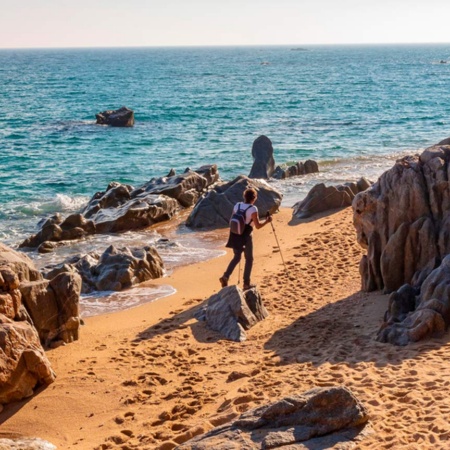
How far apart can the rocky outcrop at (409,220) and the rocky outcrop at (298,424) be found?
179 inches

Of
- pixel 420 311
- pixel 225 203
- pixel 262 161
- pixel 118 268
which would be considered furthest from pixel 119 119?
pixel 420 311

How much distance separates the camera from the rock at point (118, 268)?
15336mm

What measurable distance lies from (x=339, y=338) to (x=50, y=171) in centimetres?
2387

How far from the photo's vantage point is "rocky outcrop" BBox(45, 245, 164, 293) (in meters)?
15.3

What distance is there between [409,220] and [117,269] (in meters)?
6.46

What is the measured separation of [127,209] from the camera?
21.6 m

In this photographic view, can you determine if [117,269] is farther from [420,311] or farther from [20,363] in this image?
[420,311]

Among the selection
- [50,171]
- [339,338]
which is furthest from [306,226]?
[50,171]

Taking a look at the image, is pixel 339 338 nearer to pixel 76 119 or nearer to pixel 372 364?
pixel 372 364

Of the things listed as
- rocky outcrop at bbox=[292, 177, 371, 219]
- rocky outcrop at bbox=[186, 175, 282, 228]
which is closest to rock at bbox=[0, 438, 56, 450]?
rocky outcrop at bbox=[186, 175, 282, 228]

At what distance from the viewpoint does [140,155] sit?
119ft

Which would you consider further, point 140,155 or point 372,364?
point 140,155

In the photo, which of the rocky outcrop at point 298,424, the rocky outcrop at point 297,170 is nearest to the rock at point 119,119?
the rocky outcrop at point 297,170

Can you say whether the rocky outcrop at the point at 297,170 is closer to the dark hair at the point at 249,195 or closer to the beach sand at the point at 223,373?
the beach sand at the point at 223,373
